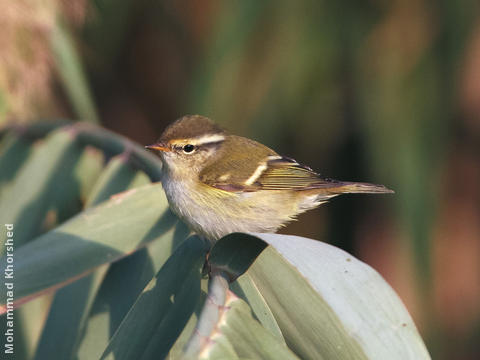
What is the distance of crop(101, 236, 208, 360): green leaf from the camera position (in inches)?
41.4

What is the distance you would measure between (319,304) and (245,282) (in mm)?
260

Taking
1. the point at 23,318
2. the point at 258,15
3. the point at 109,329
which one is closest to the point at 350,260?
the point at 109,329

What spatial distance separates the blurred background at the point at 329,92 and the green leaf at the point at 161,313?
146 cm

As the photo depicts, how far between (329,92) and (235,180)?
1760 mm

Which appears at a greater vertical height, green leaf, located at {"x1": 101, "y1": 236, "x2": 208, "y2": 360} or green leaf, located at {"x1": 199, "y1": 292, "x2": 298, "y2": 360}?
green leaf, located at {"x1": 199, "y1": 292, "x2": 298, "y2": 360}

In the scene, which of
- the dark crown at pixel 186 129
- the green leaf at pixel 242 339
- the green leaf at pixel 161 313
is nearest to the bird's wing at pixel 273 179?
the dark crown at pixel 186 129

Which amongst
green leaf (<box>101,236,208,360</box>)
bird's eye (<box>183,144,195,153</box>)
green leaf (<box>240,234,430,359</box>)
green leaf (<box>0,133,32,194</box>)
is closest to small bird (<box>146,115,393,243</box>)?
bird's eye (<box>183,144,195,153</box>)

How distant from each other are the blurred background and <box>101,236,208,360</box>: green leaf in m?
1.46

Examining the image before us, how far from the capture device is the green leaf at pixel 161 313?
1.05 m

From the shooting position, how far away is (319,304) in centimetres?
90

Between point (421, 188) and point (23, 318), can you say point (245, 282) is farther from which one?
point (421, 188)

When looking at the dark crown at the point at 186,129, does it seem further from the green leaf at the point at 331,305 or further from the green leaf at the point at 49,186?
the green leaf at the point at 331,305

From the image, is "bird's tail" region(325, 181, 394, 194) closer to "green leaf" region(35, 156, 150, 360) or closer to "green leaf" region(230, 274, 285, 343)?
"green leaf" region(35, 156, 150, 360)

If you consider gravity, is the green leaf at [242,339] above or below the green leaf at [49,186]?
above
